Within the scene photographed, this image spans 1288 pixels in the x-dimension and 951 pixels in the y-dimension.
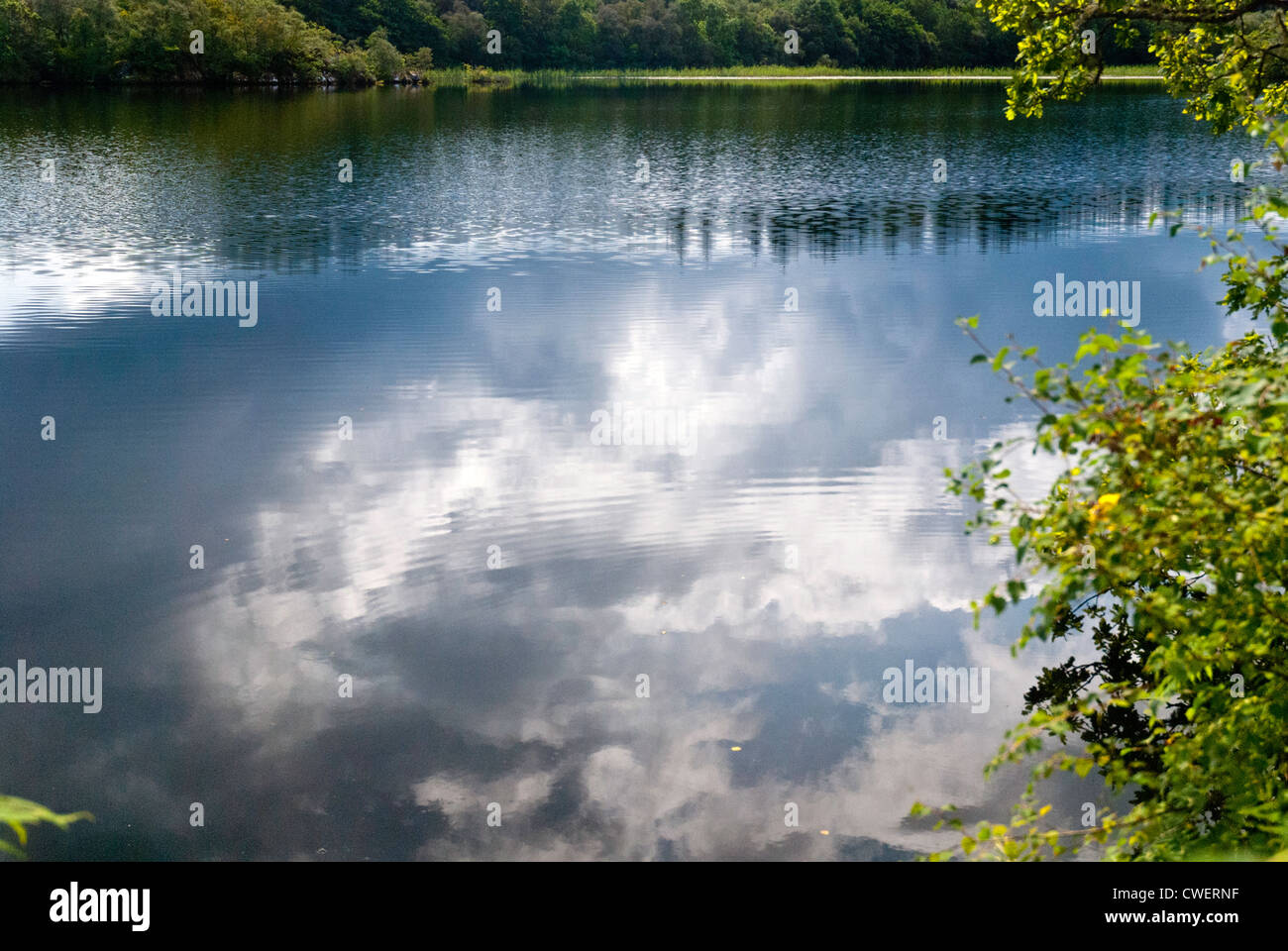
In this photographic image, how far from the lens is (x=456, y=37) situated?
10931 centimetres

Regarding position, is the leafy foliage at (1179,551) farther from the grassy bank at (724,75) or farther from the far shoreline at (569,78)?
Answer: the grassy bank at (724,75)

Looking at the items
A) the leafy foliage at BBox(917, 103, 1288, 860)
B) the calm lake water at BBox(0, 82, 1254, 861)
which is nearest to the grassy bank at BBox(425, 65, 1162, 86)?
the calm lake water at BBox(0, 82, 1254, 861)

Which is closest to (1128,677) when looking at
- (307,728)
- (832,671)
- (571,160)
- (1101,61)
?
(832,671)

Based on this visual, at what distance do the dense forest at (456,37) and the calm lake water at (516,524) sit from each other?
48.2 metres

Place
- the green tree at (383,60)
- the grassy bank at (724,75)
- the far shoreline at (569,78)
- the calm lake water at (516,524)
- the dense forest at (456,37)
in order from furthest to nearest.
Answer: the grassy bank at (724,75)
the green tree at (383,60)
the far shoreline at (569,78)
the dense forest at (456,37)
the calm lake water at (516,524)

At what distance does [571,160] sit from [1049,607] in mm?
38613

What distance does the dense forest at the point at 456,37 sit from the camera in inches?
3066

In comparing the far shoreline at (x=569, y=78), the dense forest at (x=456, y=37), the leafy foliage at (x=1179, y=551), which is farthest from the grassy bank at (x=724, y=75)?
the leafy foliage at (x=1179, y=551)

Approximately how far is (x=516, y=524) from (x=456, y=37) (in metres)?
108

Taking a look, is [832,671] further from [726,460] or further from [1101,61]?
[1101,61]

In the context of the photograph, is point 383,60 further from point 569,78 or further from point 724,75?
point 724,75

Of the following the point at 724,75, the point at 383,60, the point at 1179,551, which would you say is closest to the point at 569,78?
the point at 724,75

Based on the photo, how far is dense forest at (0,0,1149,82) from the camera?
77.9m

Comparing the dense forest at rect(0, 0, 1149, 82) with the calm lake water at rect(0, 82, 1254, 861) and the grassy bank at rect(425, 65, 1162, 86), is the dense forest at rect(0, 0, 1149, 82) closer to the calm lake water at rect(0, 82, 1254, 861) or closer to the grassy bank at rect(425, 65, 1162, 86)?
the grassy bank at rect(425, 65, 1162, 86)
